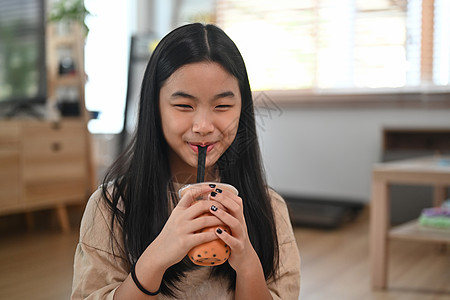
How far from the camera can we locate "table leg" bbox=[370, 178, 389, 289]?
1829mm

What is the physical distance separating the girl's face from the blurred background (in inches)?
54.1

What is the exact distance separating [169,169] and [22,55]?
7.70 feet

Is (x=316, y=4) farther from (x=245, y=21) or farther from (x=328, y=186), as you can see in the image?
(x=328, y=186)

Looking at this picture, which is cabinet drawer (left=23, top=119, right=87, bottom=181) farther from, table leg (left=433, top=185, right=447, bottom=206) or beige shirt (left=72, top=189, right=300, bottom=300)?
beige shirt (left=72, top=189, right=300, bottom=300)

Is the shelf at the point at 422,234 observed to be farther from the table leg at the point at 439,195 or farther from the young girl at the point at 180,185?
the young girl at the point at 180,185

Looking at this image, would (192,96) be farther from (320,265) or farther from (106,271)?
(320,265)

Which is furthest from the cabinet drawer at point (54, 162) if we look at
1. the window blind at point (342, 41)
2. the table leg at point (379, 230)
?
the table leg at point (379, 230)

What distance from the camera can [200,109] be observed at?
→ 68 centimetres

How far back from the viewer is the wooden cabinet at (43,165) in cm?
247

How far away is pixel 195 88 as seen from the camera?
679mm

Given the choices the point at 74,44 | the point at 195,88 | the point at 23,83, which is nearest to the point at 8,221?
the point at 23,83

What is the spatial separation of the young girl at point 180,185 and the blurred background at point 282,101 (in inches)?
49.7

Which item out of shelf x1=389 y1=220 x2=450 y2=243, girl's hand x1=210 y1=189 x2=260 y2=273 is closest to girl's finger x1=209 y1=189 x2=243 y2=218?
girl's hand x1=210 y1=189 x2=260 y2=273

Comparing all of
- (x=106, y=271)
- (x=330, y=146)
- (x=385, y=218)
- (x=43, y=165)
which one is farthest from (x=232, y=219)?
(x=330, y=146)
